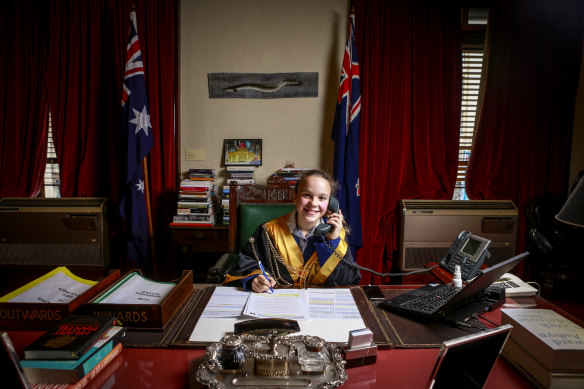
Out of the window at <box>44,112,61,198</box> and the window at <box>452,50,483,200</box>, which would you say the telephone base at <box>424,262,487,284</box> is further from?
the window at <box>44,112,61,198</box>

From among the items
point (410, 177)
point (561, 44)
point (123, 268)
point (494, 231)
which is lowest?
point (123, 268)

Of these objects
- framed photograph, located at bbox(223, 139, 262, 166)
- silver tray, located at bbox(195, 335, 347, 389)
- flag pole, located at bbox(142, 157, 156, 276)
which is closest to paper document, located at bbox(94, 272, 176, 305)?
silver tray, located at bbox(195, 335, 347, 389)

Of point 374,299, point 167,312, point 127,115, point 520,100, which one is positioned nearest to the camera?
point 167,312

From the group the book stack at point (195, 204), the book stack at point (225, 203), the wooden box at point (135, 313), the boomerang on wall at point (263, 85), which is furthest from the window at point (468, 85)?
A: the wooden box at point (135, 313)

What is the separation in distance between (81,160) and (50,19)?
1.20 m

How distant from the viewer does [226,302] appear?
122cm

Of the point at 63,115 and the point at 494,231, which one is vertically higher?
the point at 63,115

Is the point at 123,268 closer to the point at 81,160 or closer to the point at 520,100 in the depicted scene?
the point at 81,160

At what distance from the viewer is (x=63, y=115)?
313cm

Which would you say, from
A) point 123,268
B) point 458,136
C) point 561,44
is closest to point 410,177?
point 458,136

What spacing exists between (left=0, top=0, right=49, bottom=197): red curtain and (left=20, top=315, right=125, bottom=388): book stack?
2948mm

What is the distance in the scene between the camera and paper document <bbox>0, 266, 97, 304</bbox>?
110cm

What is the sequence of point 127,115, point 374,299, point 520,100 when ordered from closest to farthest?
point 374,299 → point 127,115 → point 520,100

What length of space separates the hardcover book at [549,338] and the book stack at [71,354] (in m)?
0.99
